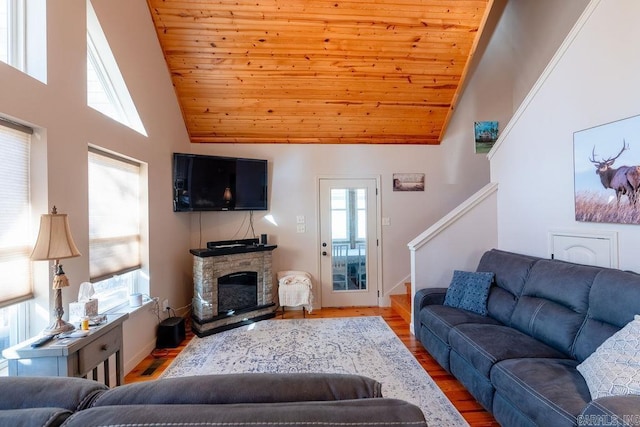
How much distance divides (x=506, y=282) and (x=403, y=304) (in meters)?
1.57

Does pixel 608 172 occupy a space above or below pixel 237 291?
above

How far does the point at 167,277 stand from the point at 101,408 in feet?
10.1

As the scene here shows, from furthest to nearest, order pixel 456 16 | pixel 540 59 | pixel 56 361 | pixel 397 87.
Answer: pixel 540 59
pixel 397 87
pixel 456 16
pixel 56 361

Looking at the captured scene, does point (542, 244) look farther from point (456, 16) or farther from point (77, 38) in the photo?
point (77, 38)

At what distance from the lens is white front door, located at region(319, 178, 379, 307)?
4.52 metres

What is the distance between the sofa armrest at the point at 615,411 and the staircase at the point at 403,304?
98.0 inches

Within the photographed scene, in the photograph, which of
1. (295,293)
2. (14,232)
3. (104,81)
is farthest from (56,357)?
(295,293)

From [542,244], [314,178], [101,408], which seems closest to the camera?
[101,408]

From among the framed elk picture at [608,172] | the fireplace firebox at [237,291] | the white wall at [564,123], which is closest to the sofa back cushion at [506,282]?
the white wall at [564,123]

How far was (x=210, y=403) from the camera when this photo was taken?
0.82 m

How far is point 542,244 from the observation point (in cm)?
289

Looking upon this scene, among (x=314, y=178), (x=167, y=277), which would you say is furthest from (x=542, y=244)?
(x=167, y=277)

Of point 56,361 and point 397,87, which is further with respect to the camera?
point 397,87

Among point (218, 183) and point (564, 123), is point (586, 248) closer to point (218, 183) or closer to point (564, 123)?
point (564, 123)
